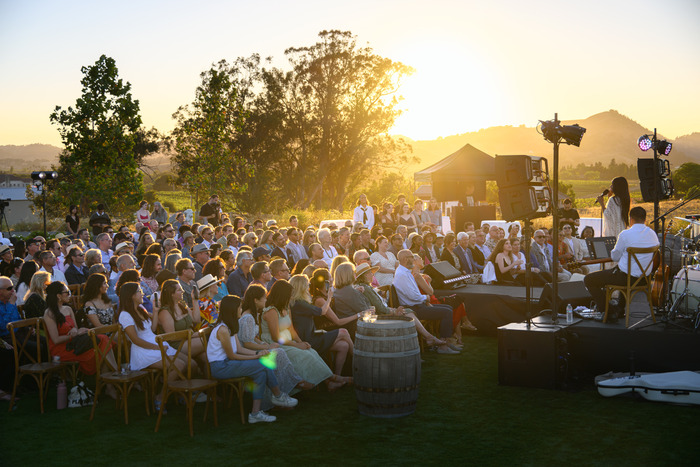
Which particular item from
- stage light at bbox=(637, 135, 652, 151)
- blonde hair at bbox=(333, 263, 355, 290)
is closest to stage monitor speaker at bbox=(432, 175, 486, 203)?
stage light at bbox=(637, 135, 652, 151)

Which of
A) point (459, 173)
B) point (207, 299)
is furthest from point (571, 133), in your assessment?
point (459, 173)

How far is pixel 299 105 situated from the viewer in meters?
33.9

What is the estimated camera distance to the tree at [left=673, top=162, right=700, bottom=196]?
112 feet

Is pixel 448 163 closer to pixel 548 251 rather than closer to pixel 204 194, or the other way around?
pixel 204 194

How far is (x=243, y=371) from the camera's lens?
576 centimetres

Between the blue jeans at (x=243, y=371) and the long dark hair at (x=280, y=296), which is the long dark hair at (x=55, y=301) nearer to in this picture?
the blue jeans at (x=243, y=371)

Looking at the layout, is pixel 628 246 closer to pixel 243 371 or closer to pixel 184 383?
pixel 243 371

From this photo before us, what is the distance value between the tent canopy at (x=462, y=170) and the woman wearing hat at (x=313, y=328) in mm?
16125

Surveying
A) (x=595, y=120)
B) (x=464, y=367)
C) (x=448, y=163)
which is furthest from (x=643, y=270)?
(x=595, y=120)

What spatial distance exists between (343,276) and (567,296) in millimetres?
3246

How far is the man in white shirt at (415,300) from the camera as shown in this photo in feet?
27.9

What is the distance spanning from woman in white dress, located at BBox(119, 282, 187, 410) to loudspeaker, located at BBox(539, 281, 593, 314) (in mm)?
4842

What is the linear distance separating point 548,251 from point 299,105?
958 inches

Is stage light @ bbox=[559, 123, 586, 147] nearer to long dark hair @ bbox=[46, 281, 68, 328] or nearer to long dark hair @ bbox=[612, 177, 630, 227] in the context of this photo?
long dark hair @ bbox=[612, 177, 630, 227]
